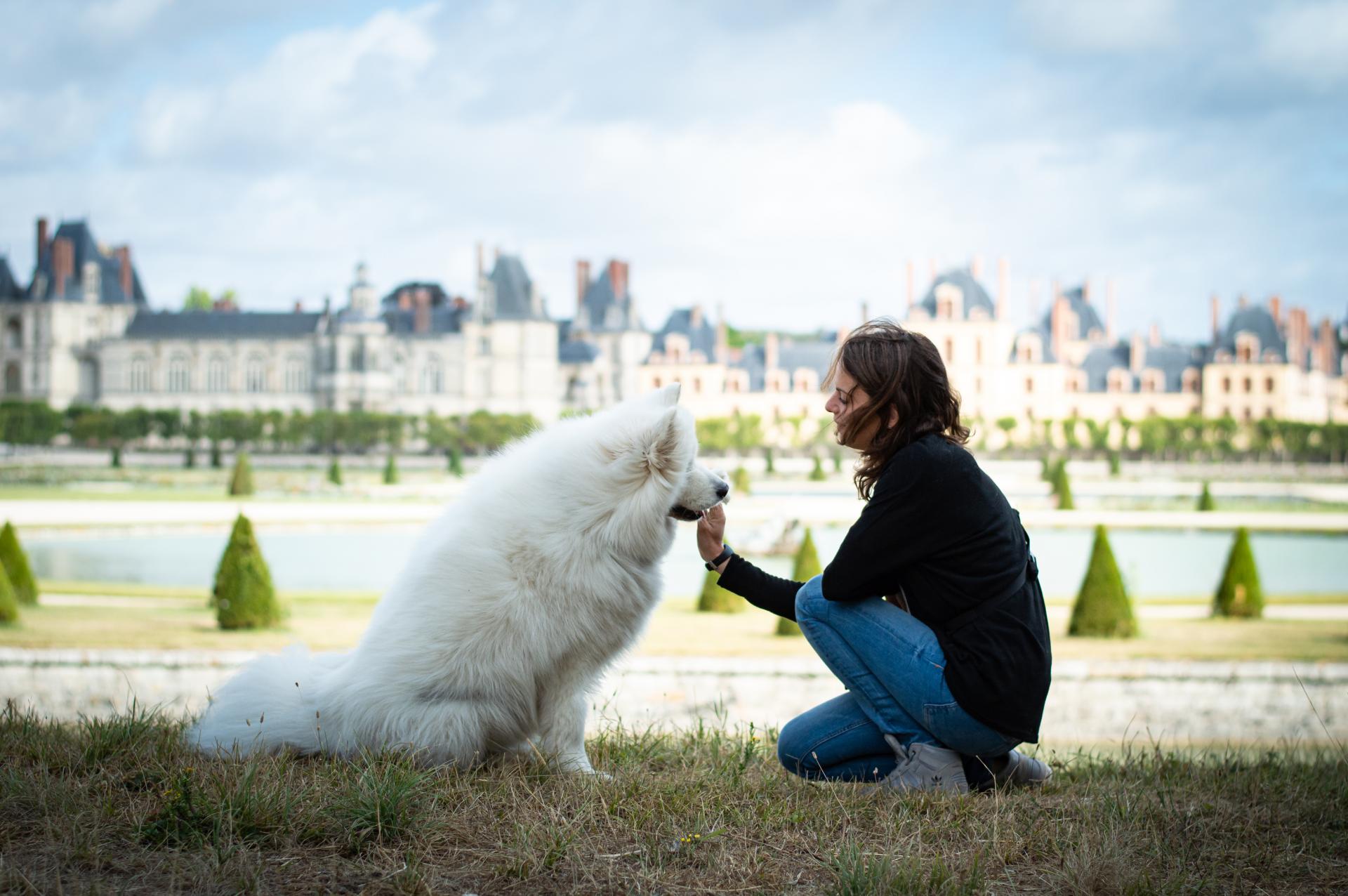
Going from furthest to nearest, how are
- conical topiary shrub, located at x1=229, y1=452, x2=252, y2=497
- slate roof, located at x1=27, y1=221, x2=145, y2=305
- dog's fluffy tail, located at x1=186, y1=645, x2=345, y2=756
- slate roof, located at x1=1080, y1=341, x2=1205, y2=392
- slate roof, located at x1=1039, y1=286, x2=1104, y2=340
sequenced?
1. slate roof, located at x1=27, y1=221, x2=145, y2=305
2. slate roof, located at x1=1039, y1=286, x2=1104, y2=340
3. slate roof, located at x1=1080, y1=341, x2=1205, y2=392
4. conical topiary shrub, located at x1=229, y1=452, x2=252, y2=497
5. dog's fluffy tail, located at x1=186, y1=645, x2=345, y2=756

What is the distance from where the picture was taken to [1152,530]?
15984 millimetres

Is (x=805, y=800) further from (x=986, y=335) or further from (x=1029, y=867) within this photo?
(x=986, y=335)

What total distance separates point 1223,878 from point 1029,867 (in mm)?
344

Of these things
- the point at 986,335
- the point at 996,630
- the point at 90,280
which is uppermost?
the point at 90,280

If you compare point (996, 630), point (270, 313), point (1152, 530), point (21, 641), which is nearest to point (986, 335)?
point (1152, 530)

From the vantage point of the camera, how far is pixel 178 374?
5088 centimetres

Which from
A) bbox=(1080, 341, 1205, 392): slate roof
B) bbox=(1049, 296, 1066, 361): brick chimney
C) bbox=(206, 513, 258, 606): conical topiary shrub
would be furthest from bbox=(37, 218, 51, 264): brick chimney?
bbox=(206, 513, 258, 606): conical topiary shrub

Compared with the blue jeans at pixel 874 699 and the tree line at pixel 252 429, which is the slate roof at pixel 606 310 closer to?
the tree line at pixel 252 429

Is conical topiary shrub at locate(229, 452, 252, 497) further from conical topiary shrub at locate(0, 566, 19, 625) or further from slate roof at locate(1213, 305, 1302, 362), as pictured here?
slate roof at locate(1213, 305, 1302, 362)

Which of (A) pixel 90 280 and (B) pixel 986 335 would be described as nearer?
(B) pixel 986 335

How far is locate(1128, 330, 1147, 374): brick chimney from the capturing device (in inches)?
1828

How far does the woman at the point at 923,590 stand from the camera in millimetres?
2117

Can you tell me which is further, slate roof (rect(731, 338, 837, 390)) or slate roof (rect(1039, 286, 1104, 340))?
slate roof (rect(1039, 286, 1104, 340))

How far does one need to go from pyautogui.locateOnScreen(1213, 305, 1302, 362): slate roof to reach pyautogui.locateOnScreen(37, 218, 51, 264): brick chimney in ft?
179
